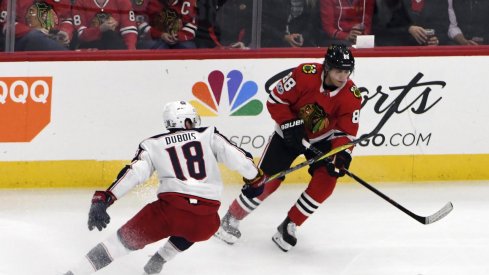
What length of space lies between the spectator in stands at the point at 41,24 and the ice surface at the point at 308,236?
775mm

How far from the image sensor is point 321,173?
15.5 feet

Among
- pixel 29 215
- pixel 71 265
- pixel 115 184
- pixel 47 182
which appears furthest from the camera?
pixel 47 182

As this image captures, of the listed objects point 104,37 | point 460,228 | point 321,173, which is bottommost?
point 460,228

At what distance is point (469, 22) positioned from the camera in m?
5.68

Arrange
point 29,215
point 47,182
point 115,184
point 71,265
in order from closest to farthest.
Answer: point 115,184 < point 71,265 < point 29,215 < point 47,182

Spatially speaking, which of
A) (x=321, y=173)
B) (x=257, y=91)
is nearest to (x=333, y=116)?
(x=321, y=173)

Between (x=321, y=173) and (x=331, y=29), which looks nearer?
(x=321, y=173)

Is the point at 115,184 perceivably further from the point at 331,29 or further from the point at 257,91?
the point at 331,29

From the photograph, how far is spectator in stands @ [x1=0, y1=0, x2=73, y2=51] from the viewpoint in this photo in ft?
17.5

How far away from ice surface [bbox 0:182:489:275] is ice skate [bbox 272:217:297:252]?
→ 1.4 inches

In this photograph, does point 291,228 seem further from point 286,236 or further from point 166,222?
point 166,222

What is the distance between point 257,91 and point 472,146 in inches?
49.8

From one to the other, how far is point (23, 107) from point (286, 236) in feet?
5.18

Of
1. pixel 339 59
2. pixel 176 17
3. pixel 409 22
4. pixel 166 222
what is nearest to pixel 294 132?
pixel 339 59
